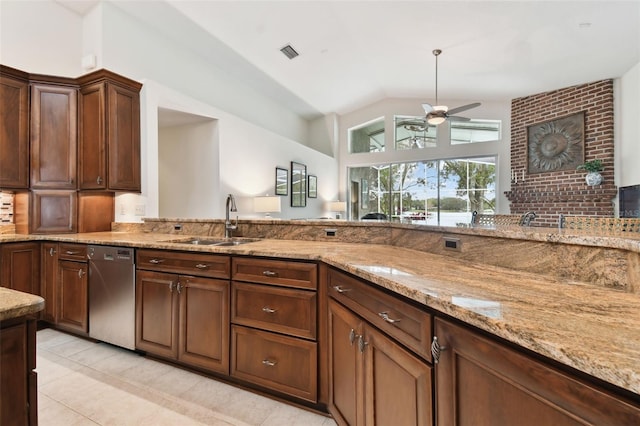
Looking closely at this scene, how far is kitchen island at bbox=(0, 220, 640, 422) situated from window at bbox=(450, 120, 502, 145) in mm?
5935

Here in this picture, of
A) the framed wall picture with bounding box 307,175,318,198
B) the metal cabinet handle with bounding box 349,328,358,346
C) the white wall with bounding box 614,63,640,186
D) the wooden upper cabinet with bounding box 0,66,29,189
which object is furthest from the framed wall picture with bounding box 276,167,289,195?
the white wall with bounding box 614,63,640,186

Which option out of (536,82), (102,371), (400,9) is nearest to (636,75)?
(536,82)

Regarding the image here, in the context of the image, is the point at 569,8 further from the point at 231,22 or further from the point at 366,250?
the point at 231,22

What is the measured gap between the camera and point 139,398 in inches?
72.3

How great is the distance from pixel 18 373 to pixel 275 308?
3.66ft

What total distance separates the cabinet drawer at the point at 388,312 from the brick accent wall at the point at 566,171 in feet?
18.0

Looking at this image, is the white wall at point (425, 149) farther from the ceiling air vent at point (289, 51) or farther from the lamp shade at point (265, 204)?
the lamp shade at point (265, 204)

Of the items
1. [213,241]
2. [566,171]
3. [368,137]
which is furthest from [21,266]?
[566,171]

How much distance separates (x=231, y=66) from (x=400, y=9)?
2870 mm

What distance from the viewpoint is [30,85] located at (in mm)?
2953

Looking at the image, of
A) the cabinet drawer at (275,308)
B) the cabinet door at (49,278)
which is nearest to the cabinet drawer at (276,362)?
the cabinet drawer at (275,308)

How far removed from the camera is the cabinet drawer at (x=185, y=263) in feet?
6.36

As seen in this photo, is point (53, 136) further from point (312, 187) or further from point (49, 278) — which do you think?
point (312, 187)

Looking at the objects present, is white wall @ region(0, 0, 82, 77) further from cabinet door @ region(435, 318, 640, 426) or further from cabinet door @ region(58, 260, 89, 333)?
cabinet door @ region(435, 318, 640, 426)
